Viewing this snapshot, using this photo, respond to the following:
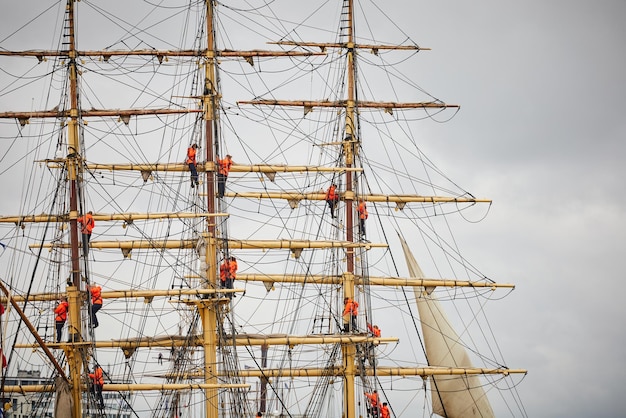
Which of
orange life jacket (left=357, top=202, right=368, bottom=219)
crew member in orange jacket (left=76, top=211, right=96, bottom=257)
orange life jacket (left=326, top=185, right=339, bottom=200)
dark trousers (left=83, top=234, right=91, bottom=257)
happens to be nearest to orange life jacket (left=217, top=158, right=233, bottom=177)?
crew member in orange jacket (left=76, top=211, right=96, bottom=257)

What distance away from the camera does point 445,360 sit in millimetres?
70500

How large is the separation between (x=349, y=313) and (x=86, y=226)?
1301 cm

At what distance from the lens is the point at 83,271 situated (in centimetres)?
6059

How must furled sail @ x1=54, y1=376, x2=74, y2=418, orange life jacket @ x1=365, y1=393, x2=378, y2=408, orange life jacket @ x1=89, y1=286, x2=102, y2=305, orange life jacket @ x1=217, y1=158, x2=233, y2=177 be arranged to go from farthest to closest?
orange life jacket @ x1=365, y1=393, x2=378, y2=408, orange life jacket @ x1=217, y1=158, x2=233, y2=177, orange life jacket @ x1=89, y1=286, x2=102, y2=305, furled sail @ x1=54, y1=376, x2=74, y2=418

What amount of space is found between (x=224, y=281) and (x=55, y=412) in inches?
346

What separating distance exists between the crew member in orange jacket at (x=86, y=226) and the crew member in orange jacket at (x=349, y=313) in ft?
39.5

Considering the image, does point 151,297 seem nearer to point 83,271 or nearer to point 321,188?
point 83,271

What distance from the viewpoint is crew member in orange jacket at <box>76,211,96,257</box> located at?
194 feet

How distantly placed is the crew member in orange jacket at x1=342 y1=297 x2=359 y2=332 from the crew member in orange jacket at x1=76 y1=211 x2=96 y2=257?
1203 cm

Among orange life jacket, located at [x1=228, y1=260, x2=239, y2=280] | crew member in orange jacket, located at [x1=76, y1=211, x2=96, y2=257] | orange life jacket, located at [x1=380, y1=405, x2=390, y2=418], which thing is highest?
crew member in orange jacket, located at [x1=76, y1=211, x2=96, y2=257]

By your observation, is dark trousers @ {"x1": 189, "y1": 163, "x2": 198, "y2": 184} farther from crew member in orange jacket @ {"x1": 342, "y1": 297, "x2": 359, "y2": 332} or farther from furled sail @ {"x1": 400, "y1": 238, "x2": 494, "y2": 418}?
furled sail @ {"x1": 400, "y1": 238, "x2": 494, "y2": 418}

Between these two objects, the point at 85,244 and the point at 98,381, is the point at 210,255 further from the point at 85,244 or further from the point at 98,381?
the point at 98,381

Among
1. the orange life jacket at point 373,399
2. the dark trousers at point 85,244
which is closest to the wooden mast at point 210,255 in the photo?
the dark trousers at point 85,244

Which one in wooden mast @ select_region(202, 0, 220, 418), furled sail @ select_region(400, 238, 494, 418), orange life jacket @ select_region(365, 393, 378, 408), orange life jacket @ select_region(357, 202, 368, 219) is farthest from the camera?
furled sail @ select_region(400, 238, 494, 418)
